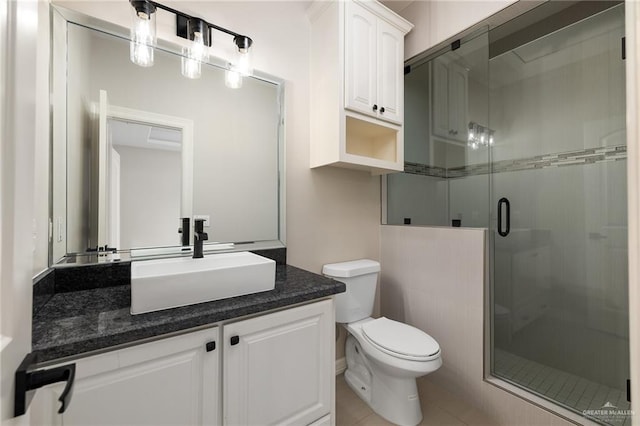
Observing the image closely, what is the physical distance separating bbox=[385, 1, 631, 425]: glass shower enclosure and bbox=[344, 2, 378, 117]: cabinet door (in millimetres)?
543

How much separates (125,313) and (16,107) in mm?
731

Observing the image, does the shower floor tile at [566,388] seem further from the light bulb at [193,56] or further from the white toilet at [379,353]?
the light bulb at [193,56]

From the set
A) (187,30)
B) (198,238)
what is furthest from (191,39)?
(198,238)

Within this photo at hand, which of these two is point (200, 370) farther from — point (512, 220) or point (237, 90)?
point (512, 220)

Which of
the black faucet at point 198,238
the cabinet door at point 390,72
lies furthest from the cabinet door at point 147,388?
the cabinet door at point 390,72

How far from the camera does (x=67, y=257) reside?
1183mm

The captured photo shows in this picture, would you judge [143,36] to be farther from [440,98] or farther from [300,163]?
[440,98]

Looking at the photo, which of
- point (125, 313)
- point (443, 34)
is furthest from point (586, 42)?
point (125, 313)

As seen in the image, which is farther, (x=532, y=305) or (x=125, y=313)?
(x=532, y=305)

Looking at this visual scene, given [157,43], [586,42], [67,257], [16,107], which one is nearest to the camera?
[16,107]

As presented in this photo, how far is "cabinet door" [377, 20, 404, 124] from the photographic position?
70.5 inches

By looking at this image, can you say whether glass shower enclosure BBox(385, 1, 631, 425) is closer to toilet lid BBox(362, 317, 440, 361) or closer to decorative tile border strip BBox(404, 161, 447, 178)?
decorative tile border strip BBox(404, 161, 447, 178)

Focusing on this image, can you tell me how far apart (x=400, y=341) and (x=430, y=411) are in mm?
506

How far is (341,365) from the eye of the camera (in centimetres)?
200
